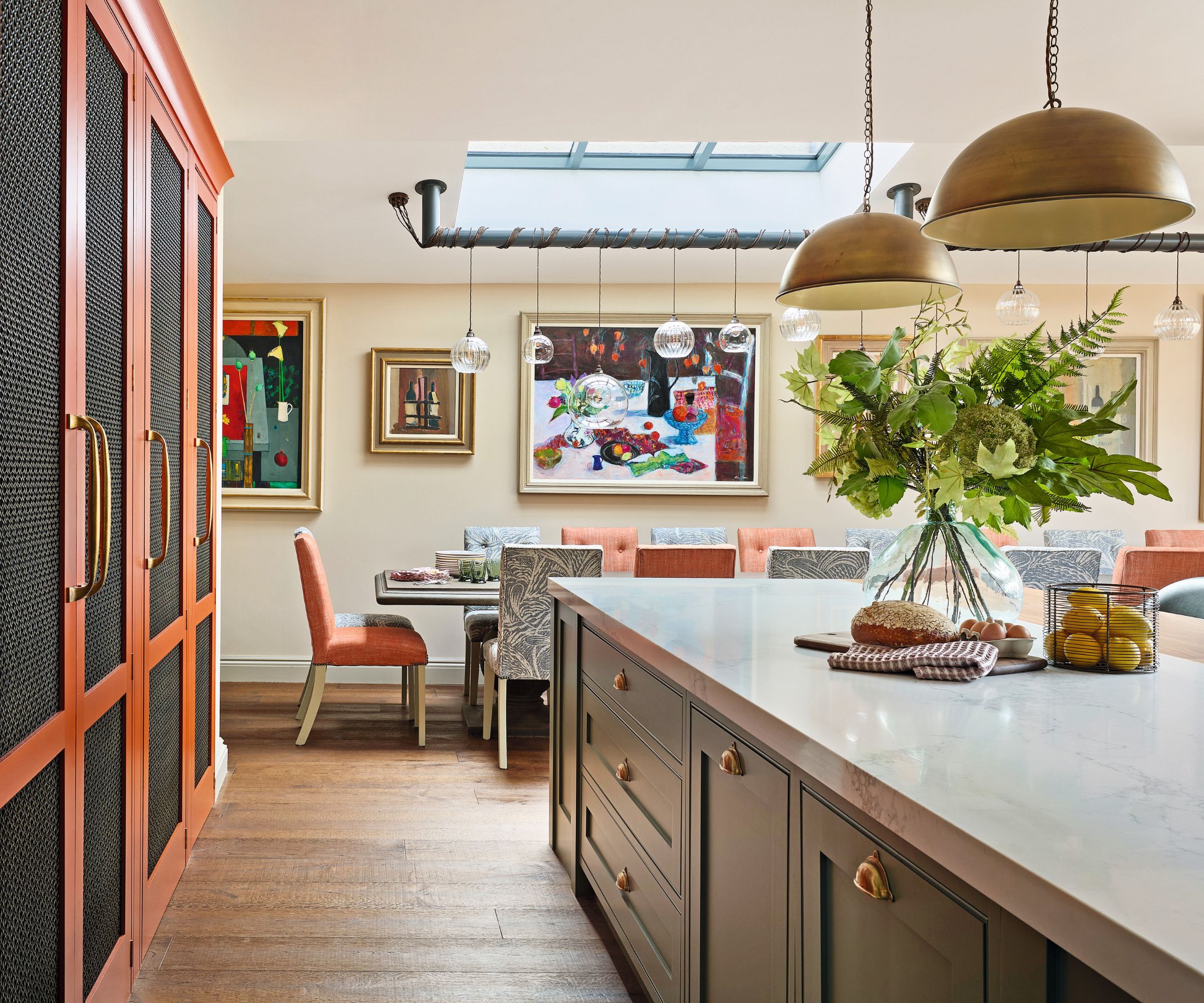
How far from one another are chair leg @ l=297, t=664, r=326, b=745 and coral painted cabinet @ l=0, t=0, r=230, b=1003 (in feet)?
4.53

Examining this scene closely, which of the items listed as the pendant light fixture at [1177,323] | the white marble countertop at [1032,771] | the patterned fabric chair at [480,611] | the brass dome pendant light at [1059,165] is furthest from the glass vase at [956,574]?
the pendant light fixture at [1177,323]

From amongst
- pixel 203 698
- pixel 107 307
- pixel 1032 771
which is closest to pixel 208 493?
pixel 203 698

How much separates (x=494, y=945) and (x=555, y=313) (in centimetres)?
413

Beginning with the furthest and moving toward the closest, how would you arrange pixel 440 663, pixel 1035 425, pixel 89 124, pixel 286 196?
1. pixel 440 663
2. pixel 286 196
3. pixel 89 124
4. pixel 1035 425

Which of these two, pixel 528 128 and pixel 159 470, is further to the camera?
pixel 528 128

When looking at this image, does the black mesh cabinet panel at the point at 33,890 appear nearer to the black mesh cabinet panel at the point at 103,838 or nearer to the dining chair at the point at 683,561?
the black mesh cabinet panel at the point at 103,838

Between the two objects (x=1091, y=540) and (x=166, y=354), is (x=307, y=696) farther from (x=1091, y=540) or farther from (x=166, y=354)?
(x=1091, y=540)

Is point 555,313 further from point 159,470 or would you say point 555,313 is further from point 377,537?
point 159,470

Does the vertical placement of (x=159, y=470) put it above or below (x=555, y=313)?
below

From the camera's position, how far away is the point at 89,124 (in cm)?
169

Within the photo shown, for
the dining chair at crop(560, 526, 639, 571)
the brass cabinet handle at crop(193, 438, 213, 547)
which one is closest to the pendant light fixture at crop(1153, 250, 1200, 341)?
the dining chair at crop(560, 526, 639, 571)

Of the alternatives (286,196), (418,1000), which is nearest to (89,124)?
(418,1000)

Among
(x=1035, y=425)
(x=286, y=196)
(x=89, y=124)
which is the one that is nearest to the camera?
(x=1035, y=425)

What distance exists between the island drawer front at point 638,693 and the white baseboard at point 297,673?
3.48m
